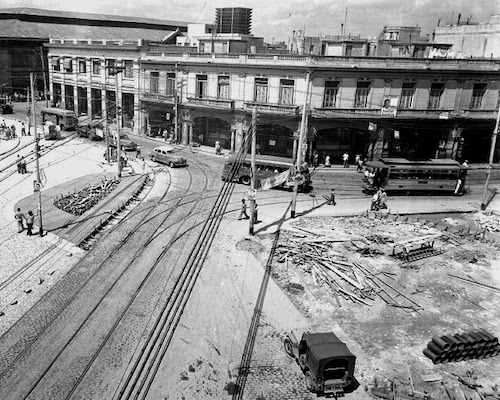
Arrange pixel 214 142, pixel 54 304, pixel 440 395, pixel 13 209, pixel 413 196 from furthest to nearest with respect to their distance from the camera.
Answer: pixel 214 142 → pixel 413 196 → pixel 13 209 → pixel 54 304 → pixel 440 395

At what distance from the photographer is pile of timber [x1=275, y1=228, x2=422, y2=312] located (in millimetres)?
24500

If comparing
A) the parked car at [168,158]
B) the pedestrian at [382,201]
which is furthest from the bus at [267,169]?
the parked car at [168,158]

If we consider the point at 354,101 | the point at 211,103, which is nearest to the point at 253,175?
the point at 354,101

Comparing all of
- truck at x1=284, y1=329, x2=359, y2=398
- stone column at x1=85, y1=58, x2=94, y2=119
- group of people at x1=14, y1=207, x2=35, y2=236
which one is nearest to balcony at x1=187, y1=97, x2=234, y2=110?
stone column at x1=85, y1=58, x2=94, y2=119

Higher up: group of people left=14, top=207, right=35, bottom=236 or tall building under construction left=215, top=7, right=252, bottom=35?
tall building under construction left=215, top=7, right=252, bottom=35

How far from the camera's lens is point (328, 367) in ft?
55.3

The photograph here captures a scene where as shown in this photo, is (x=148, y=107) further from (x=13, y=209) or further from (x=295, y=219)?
(x=295, y=219)

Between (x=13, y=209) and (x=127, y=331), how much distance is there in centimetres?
2012

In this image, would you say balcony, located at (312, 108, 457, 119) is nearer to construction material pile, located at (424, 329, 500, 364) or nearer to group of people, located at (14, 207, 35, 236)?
group of people, located at (14, 207, 35, 236)

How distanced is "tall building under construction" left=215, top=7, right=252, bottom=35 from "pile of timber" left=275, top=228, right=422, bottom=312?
49.0 meters

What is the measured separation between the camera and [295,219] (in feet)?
116

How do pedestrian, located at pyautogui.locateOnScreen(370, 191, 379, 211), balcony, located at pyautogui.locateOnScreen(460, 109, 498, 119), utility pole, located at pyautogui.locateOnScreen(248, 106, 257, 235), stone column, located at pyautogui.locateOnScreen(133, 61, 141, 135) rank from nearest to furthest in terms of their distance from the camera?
utility pole, located at pyautogui.locateOnScreen(248, 106, 257, 235)
pedestrian, located at pyautogui.locateOnScreen(370, 191, 379, 211)
balcony, located at pyautogui.locateOnScreen(460, 109, 498, 119)
stone column, located at pyautogui.locateOnScreen(133, 61, 141, 135)

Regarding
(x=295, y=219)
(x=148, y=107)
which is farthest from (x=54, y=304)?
(x=148, y=107)

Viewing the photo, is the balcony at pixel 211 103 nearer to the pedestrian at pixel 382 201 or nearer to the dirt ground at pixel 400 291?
the pedestrian at pixel 382 201
